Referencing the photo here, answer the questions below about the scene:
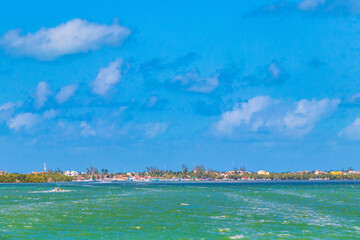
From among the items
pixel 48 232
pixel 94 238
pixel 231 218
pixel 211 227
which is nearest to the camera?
pixel 94 238

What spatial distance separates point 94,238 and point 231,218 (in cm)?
2786

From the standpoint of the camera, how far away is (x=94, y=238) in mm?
55781

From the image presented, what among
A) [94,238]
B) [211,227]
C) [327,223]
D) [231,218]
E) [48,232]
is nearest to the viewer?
[94,238]

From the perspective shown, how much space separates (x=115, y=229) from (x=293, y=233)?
78.8 feet

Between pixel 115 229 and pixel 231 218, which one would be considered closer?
pixel 115 229

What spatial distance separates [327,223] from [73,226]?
1495 inches

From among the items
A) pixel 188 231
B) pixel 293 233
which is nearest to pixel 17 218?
pixel 188 231

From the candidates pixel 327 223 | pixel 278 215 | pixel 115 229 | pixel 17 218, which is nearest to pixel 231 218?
pixel 278 215

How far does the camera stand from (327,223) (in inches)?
2751

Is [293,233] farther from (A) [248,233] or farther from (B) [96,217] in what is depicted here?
(B) [96,217]

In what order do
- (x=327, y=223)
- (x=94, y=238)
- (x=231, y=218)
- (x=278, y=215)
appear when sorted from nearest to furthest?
(x=94, y=238) < (x=327, y=223) < (x=231, y=218) < (x=278, y=215)

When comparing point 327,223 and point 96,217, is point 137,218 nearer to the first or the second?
point 96,217

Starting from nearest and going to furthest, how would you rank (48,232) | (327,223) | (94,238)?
(94,238), (48,232), (327,223)

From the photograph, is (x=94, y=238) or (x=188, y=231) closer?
(x=94, y=238)
